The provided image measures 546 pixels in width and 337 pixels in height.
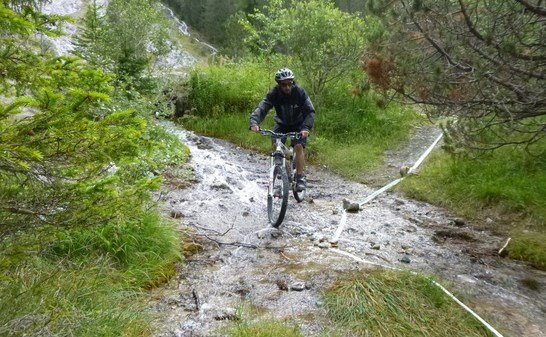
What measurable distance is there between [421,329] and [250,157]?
28.0 feet

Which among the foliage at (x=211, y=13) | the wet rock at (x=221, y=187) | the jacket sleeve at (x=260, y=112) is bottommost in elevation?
the wet rock at (x=221, y=187)

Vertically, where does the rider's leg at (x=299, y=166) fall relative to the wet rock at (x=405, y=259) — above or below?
above

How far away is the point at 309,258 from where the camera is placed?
5539mm

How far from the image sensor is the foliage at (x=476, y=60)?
17.1ft

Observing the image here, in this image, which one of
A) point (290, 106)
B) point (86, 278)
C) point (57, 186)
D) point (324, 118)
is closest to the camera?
point (57, 186)

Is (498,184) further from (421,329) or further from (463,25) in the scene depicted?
(421,329)

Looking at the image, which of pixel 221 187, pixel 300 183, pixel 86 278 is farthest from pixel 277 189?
pixel 86 278

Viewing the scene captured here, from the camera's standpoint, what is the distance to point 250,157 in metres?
12.0

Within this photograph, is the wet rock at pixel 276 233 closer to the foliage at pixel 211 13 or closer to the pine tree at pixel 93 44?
the pine tree at pixel 93 44

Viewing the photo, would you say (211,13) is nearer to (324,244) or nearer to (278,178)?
(278,178)

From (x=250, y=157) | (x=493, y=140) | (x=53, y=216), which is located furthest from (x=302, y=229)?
(x=250, y=157)

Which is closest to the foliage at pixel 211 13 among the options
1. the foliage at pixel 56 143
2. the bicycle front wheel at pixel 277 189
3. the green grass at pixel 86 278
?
the bicycle front wheel at pixel 277 189

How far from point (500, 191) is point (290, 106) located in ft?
12.4

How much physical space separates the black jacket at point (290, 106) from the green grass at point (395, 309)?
10.4ft
